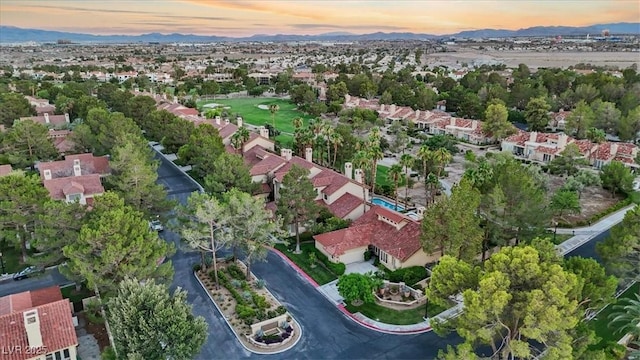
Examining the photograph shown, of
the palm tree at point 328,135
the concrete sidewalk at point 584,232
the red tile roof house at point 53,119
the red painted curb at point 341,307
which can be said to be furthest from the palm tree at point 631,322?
the red tile roof house at point 53,119

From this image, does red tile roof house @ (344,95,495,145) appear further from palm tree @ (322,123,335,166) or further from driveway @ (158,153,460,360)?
driveway @ (158,153,460,360)

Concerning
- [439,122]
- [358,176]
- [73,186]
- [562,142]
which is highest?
[562,142]

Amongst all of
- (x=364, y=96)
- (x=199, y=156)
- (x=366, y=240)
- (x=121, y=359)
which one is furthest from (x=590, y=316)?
(x=364, y=96)

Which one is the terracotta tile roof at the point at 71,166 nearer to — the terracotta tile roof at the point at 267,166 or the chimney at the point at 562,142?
the terracotta tile roof at the point at 267,166

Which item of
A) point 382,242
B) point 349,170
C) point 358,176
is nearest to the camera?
point 382,242

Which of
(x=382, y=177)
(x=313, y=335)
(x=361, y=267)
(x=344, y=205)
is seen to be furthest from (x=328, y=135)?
(x=313, y=335)

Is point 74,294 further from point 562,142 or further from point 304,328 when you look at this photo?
point 562,142
